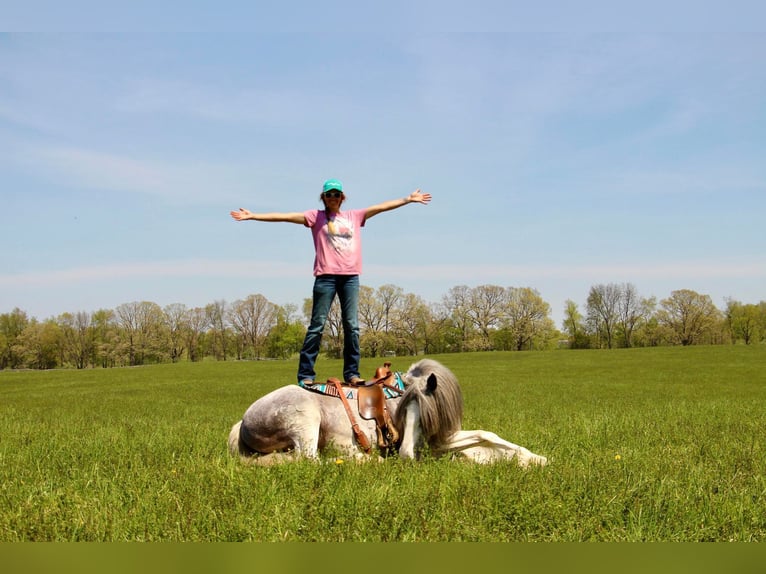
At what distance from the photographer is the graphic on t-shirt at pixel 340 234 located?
27.9ft

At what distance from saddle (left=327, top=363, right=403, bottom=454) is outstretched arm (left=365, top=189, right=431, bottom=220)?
260cm

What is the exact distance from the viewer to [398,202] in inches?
354

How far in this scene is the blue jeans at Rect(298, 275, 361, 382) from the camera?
27.7ft

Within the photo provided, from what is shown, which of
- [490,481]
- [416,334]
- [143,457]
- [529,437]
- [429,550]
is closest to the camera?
[429,550]

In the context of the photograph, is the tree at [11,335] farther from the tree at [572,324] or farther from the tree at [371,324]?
the tree at [572,324]

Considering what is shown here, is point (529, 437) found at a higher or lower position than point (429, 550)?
lower

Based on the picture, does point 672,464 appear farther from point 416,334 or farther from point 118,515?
point 416,334

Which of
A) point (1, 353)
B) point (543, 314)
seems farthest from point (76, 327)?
point (543, 314)

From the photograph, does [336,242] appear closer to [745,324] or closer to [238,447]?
[238,447]

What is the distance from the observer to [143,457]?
8.08 meters

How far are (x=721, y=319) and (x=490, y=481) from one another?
384 feet

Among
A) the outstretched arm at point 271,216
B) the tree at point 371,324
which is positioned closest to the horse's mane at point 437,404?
the outstretched arm at point 271,216

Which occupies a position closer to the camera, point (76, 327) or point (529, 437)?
point (529, 437)

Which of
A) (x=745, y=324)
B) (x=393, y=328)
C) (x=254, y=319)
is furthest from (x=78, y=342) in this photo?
(x=745, y=324)
